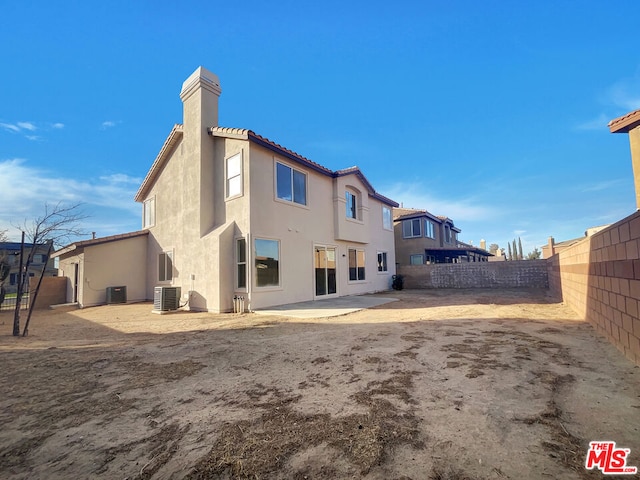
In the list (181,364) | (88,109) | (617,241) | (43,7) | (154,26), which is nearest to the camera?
(617,241)

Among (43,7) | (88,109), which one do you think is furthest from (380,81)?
(88,109)

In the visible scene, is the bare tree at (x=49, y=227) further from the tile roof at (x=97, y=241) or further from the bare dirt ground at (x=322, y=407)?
the tile roof at (x=97, y=241)

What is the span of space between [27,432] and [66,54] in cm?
1238

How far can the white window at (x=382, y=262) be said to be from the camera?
19172 millimetres

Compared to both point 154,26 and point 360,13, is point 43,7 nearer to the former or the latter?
point 154,26

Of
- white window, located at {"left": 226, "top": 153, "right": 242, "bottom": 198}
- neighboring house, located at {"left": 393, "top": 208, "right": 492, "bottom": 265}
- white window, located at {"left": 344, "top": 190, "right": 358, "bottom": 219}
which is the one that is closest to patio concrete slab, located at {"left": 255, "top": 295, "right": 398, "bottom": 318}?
white window, located at {"left": 226, "top": 153, "right": 242, "bottom": 198}

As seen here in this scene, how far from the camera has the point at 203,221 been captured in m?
11.9

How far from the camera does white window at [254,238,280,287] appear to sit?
10945mm

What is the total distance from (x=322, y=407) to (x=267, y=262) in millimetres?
8501

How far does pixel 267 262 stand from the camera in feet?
37.0

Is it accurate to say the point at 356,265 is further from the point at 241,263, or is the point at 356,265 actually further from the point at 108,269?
A: the point at 108,269

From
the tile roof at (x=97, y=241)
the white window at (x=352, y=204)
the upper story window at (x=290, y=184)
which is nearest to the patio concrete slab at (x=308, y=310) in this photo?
the upper story window at (x=290, y=184)

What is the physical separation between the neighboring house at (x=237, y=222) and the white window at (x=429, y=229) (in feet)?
35.2

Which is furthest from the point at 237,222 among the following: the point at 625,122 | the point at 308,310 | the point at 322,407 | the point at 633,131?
the point at 633,131
